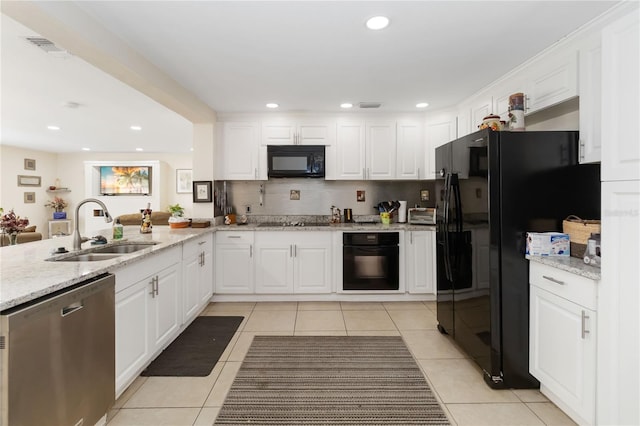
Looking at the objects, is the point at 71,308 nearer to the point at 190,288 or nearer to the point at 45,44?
the point at 190,288

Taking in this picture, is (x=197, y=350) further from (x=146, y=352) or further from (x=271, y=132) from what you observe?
(x=271, y=132)

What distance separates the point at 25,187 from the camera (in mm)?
7746

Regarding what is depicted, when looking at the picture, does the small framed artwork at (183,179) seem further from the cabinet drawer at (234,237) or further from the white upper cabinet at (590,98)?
the white upper cabinet at (590,98)

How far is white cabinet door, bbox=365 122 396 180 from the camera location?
4246mm

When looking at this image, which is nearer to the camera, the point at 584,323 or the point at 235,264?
the point at 584,323

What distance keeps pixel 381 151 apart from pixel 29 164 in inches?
339

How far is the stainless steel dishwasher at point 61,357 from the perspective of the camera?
1.22 meters

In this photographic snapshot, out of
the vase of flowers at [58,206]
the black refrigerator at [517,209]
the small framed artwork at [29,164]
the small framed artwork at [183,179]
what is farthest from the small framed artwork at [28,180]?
the black refrigerator at [517,209]

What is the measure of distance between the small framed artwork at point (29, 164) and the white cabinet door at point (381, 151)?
8381 millimetres

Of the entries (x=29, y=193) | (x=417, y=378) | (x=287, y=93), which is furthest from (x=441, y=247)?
(x=29, y=193)

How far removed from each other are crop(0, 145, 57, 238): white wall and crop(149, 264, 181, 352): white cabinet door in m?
7.34

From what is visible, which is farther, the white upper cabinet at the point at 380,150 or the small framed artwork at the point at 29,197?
the small framed artwork at the point at 29,197

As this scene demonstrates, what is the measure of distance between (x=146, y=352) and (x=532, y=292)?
2.62 metres

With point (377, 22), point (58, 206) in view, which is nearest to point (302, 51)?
point (377, 22)
